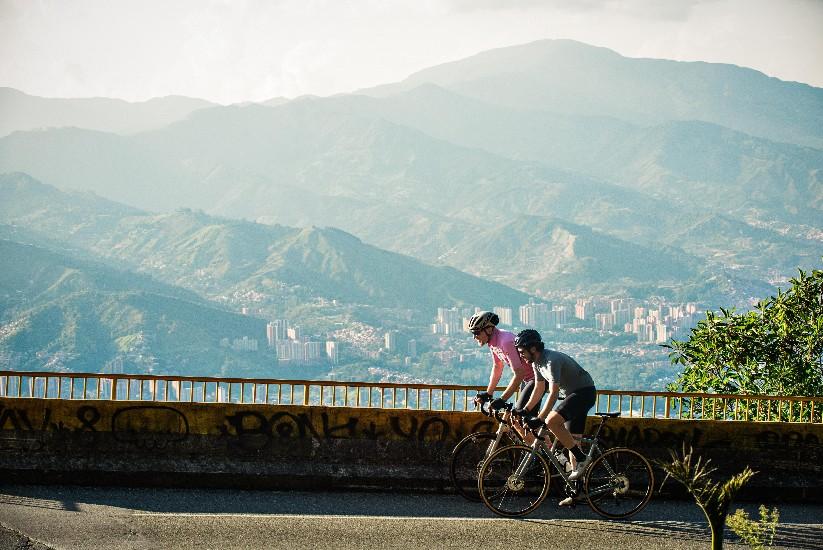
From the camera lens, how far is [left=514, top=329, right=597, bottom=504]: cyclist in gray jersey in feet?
30.1

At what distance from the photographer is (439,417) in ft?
33.8

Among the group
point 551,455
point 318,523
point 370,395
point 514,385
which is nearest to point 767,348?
point 370,395

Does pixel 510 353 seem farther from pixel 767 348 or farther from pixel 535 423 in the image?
pixel 767 348

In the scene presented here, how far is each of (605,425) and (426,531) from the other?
94.8 inches

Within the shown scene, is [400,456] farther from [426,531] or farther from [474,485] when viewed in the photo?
[426,531]

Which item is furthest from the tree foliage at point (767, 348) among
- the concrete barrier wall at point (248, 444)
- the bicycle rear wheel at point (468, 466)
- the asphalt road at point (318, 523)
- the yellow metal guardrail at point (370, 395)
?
the bicycle rear wheel at point (468, 466)

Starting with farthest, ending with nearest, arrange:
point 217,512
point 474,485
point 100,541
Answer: point 474,485, point 217,512, point 100,541

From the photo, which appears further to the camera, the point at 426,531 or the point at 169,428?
the point at 169,428

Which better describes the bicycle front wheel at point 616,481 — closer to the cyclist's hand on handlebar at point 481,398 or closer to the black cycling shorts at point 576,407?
the black cycling shorts at point 576,407

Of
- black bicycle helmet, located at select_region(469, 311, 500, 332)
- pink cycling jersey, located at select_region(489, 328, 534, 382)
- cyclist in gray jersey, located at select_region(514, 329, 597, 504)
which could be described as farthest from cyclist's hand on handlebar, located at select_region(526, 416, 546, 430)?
black bicycle helmet, located at select_region(469, 311, 500, 332)

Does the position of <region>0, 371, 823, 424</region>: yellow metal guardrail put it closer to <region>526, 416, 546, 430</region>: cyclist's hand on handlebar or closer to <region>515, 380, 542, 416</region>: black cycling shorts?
<region>515, 380, 542, 416</region>: black cycling shorts

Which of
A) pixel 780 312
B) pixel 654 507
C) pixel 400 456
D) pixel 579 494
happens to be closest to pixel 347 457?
pixel 400 456

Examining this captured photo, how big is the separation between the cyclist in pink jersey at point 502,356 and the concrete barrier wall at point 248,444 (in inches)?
27.8

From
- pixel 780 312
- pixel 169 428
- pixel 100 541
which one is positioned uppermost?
pixel 780 312
